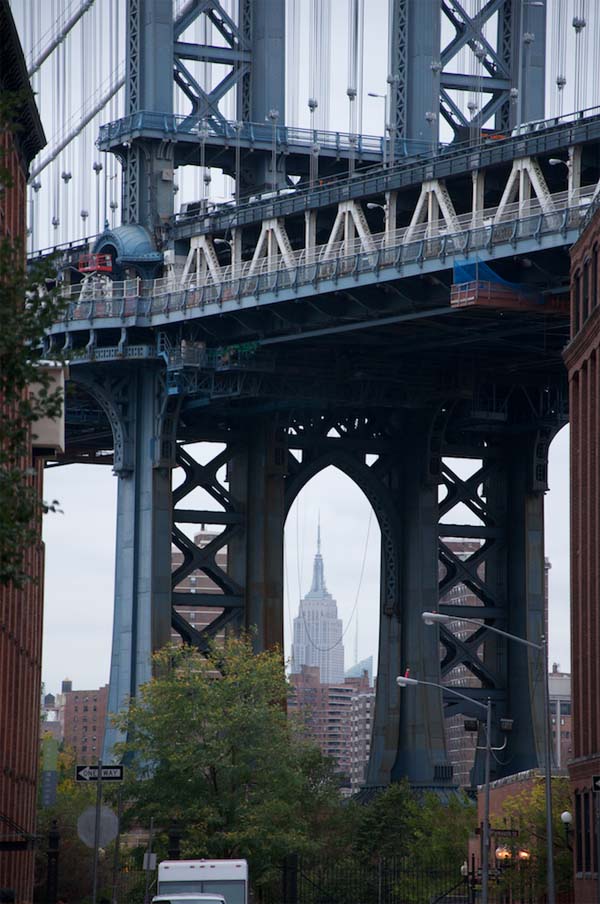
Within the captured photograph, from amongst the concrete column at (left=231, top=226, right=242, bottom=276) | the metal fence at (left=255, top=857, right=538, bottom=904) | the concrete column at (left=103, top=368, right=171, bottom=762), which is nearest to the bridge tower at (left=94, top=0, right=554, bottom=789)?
the concrete column at (left=103, top=368, right=171, bottom=762)

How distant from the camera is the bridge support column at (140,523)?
105188 mm

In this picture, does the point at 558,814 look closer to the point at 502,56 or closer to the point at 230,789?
the point at 230,789

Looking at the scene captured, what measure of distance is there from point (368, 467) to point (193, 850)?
4235 cm

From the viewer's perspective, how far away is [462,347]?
102938mm

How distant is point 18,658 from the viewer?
70938 mm

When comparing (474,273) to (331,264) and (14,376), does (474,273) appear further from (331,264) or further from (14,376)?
(14,376)

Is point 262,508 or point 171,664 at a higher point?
point 262,508

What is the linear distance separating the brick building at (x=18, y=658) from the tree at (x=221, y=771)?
3.95 metres

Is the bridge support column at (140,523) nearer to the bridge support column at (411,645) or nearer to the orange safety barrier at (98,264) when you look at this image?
the orange safety barrier at (98,264)

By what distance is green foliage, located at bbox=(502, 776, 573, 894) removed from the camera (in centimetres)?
7094

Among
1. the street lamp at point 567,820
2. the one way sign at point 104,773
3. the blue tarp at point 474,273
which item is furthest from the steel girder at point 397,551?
the one way sign at point 104,773

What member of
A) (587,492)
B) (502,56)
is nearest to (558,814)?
(587,492)

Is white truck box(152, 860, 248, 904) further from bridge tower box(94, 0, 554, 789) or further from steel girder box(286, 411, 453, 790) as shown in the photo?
steel girder box(286, 411, 453, 790)

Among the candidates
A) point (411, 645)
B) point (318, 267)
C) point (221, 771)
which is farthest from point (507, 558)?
point (221, 771)
